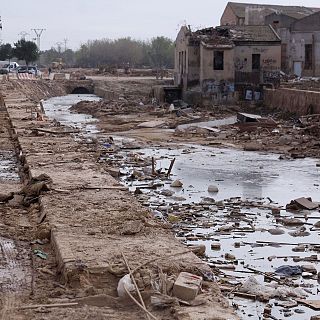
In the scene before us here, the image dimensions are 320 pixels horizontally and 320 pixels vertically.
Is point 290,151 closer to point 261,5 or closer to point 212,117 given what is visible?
point 212,117

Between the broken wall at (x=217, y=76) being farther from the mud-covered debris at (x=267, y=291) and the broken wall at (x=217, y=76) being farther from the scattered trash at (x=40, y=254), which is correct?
the mud-covered debris at (x=267, y=291)

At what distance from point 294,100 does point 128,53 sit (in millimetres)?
88940

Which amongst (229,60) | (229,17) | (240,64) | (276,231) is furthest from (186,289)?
(229,17)

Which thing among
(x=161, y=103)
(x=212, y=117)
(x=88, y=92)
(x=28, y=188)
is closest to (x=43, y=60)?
(x=88, y=92)

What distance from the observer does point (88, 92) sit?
72.9 m

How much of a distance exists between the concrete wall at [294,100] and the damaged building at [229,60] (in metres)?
2.05

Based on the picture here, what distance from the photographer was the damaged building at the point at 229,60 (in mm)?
43969

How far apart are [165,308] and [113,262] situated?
1348mm

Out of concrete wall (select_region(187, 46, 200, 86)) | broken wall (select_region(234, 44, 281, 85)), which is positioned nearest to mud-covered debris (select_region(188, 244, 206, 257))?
broken wall (select_region(234, 44, 281, 85))

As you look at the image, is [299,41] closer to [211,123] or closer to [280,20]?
[280,20]

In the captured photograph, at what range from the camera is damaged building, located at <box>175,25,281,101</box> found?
4397cm

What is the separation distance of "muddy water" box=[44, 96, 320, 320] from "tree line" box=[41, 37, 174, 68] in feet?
296

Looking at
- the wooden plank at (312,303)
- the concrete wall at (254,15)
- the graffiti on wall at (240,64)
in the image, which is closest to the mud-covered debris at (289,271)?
the wooden plank at (312,303)

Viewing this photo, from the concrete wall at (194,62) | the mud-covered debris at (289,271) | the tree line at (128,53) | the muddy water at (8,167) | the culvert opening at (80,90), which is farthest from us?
the tree line at (128,53)
